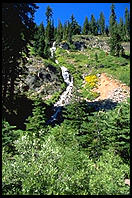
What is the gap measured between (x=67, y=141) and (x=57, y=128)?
3756 millimetres

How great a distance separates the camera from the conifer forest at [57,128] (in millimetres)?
11617

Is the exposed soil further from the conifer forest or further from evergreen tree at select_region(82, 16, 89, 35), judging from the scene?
evergreen tree at select_region(82, 16, 89, 35)

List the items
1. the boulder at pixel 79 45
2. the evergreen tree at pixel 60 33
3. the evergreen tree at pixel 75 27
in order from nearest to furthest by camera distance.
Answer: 1. the boulder at pixel 79 45
2. the evergreen tree at pixel 60 33
3. the evergreen tree at pixel 75 27

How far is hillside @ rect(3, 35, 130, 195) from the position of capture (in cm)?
1152

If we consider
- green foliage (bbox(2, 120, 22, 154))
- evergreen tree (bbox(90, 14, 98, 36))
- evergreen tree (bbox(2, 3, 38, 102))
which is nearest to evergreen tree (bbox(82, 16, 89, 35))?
evergreen tree (bbox(90, 14, 98, 36))

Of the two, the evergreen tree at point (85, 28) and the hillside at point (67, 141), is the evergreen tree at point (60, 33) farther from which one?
the hillside at point (67, 141)

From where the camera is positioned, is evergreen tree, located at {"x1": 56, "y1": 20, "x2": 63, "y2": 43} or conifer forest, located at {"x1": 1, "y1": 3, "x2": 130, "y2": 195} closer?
conifer forest, located at {"x1": 1, "y1": 3, "x2": 130, "y2": 195}

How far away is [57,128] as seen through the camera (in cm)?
2281

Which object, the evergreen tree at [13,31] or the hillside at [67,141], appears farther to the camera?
the evergreen tree at [13,31]

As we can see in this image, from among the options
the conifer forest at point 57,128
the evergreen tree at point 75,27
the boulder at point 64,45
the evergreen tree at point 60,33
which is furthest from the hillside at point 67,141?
the evergreen tree at point 75,27

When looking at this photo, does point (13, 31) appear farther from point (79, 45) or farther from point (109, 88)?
point (79, 45)

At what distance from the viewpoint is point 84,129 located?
21656mm

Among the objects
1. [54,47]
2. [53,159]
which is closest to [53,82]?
[53,159]

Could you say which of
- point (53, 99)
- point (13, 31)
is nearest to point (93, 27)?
point (53, 99)
